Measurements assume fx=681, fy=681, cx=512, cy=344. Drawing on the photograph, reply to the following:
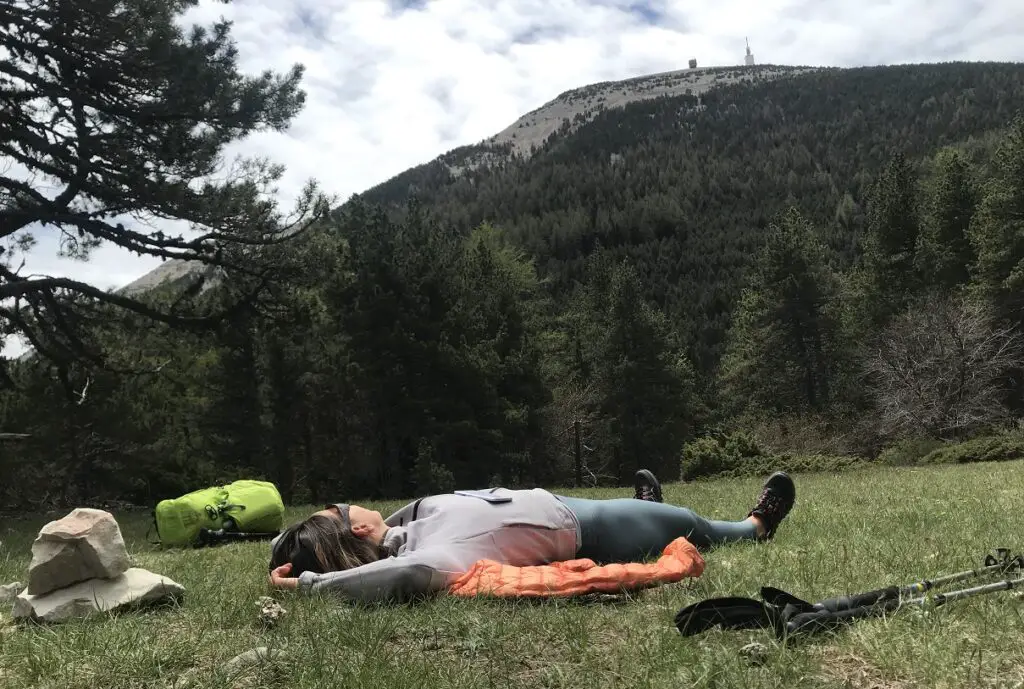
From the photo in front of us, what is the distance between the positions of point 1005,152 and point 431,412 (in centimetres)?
2587

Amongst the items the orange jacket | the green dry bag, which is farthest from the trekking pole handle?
the green dry bag

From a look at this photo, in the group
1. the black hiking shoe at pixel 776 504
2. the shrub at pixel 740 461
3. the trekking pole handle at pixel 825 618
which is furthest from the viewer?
the shrub at pixel 740 461

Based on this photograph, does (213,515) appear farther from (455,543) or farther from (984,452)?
(984,452)

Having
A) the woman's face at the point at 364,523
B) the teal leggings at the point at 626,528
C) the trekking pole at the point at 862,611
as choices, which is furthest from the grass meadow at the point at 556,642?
the woman's face at the point at 364,523

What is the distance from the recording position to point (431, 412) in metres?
23.5

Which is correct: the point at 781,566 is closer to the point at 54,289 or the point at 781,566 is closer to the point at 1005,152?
the point at 54,289

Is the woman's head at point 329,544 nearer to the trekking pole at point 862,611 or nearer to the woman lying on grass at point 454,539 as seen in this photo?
the woman lying on grass at point 454,539

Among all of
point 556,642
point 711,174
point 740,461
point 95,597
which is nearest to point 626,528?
point 556,642

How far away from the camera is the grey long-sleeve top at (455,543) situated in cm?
302

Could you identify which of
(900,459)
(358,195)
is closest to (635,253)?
(358,195)

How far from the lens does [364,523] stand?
12.3 ft

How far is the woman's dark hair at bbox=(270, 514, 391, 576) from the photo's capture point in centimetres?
345

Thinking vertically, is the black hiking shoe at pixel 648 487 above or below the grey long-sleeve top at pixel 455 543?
below

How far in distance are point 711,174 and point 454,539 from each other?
115 m
